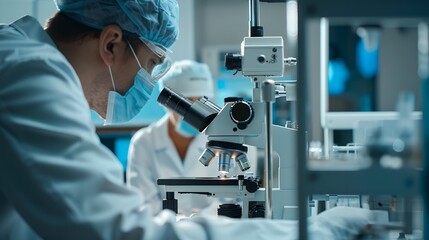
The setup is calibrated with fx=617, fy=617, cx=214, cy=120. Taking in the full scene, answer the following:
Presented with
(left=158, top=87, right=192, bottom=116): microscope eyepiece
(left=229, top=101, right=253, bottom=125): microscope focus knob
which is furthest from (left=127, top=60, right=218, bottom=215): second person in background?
(left=229, top=101, right=253, bottom=125): microscope focus knob

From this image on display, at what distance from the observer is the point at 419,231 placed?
39.3 inches

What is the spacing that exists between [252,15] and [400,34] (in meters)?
0.57

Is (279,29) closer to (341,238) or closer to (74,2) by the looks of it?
(74,2)

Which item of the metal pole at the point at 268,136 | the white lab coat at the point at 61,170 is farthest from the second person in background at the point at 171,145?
the white lab coat at the point at 61,170

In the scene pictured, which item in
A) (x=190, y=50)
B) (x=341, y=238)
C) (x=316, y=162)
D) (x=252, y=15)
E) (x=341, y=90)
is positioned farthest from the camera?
(x=190, y=50)

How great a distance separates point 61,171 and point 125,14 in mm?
536

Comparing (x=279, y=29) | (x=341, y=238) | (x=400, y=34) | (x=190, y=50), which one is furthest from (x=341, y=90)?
(x=190, y=50)

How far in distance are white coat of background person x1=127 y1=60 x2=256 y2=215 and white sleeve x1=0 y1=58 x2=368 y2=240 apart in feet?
6.19

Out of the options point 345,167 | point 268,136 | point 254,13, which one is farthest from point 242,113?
point 345,167

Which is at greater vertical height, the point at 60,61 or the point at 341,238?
the point at 60,61

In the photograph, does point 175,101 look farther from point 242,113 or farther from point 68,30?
point 68,30

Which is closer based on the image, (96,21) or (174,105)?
(96,21)

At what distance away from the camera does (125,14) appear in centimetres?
150

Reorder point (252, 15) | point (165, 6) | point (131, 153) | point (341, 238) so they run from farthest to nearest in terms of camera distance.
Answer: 1. point (131, 153)
2. point (252, 15)
3. point (165, 6)
4. point (341, 238)
